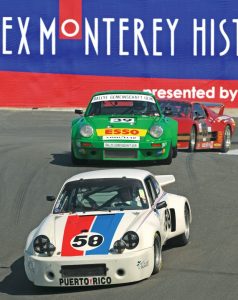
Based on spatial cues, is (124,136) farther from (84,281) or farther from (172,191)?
(84,281)

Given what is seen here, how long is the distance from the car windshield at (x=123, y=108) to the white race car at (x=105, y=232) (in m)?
6.06

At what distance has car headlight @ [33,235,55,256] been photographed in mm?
9055

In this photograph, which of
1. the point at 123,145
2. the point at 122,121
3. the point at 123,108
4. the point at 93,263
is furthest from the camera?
the point at 123,108

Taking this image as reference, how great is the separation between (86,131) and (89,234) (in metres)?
7.08

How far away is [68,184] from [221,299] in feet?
9.00

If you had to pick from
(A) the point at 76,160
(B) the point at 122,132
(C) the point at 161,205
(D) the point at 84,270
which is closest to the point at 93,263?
(D) the point at 84,270

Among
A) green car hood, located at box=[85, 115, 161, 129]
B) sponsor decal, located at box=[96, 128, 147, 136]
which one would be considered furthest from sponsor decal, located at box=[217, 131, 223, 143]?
sponsor decal, located at box=[96, 128, 147, 136]

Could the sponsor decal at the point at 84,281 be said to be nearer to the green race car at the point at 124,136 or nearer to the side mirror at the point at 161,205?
the side mirror at the point at 161,205

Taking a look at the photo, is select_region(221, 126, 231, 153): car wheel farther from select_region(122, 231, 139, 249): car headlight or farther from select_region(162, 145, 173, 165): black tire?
select_region(122, 231, 139, 249): car headlight

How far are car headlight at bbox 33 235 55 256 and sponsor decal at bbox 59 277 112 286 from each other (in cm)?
35

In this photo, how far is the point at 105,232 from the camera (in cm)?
927

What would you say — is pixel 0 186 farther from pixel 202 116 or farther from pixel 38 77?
pixel 38 77

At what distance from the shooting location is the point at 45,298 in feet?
28.6

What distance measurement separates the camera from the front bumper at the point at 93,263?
8812 millimetres
